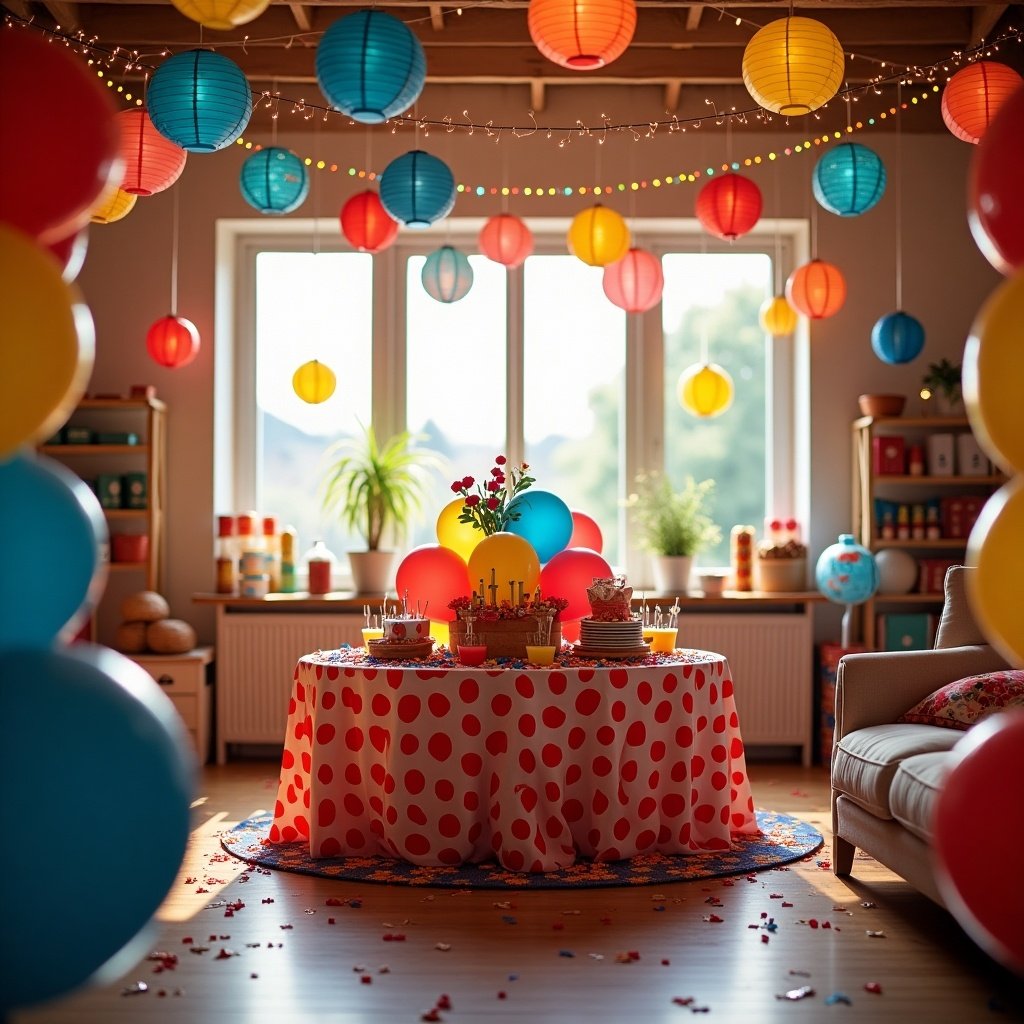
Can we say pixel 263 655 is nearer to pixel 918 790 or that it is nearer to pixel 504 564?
pixel 504 564

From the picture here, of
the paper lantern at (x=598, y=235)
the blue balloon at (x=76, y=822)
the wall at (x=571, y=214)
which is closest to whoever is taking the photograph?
the blue balloon at (x=76, y=822)

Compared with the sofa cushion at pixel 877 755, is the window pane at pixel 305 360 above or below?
above

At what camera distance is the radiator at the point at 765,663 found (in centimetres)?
618

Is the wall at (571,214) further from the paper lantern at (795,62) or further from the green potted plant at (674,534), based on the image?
the paper lantern at (795,62)

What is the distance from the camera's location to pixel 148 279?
6.41 metres

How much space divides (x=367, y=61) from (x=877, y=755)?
7.69 feet

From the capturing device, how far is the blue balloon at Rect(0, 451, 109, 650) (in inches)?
Answer: 83.5

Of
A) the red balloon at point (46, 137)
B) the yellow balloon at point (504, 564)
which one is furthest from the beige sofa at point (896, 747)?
the red balloon at point (46, 137)

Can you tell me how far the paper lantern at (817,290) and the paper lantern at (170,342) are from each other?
2.64 m

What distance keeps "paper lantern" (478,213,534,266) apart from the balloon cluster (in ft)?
11.0

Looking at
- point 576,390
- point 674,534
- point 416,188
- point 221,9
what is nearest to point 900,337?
point 674,534

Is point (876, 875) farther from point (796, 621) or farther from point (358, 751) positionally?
point (796, 621)

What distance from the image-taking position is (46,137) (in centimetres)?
210

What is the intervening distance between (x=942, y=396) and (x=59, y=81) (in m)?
5.00
